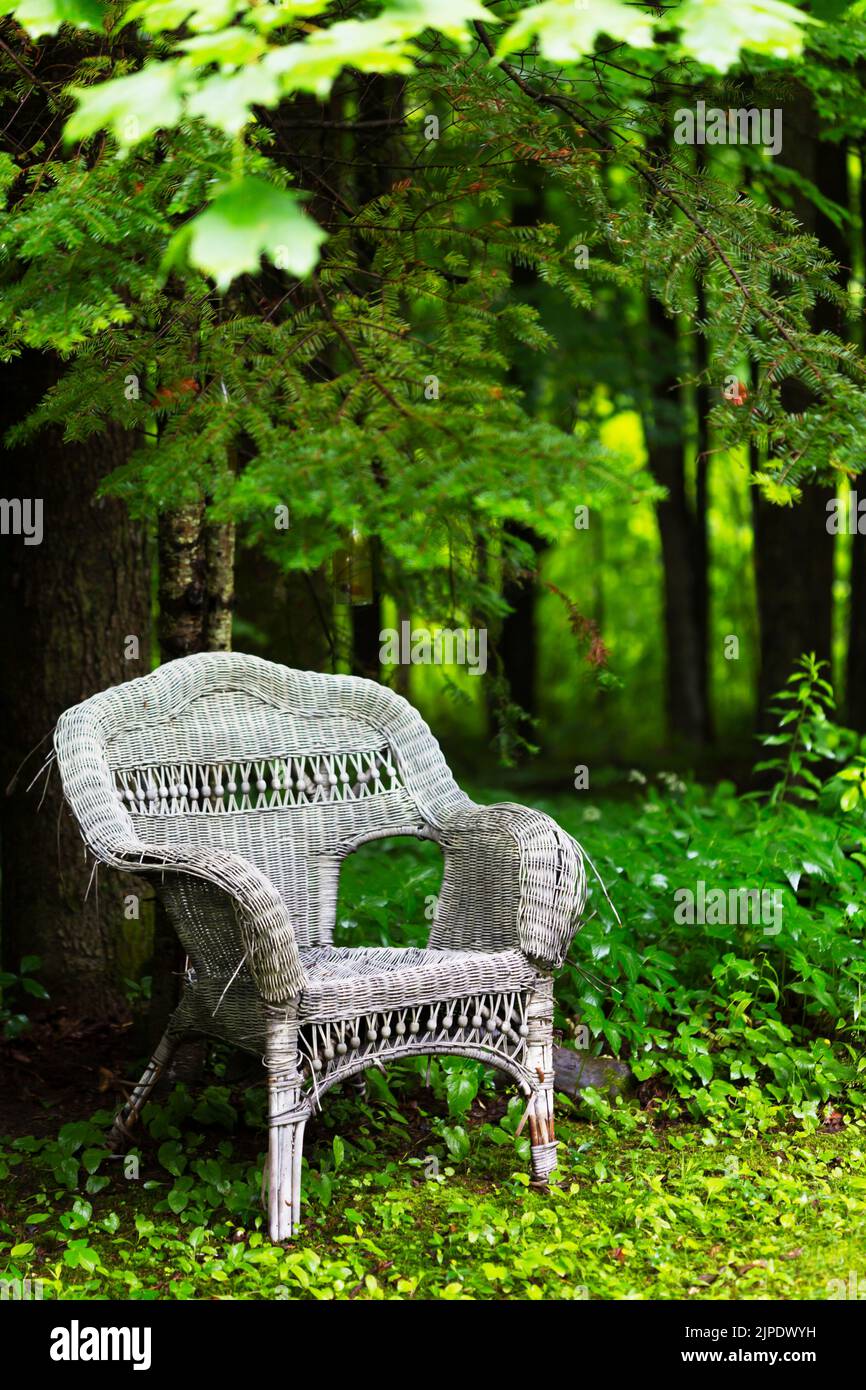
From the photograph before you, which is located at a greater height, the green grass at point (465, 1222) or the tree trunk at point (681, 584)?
the tree trunk at point (681, 584)

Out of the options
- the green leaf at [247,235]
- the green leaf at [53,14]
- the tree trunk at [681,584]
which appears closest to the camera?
the green leaf at [247,235]

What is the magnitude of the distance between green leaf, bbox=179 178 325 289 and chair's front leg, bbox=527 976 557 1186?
86.3 inches

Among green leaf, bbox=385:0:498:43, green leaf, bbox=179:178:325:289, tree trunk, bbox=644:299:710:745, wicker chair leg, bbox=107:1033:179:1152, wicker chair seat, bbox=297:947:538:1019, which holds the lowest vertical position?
wicker chair leg, bbox=107:1033:179:1152

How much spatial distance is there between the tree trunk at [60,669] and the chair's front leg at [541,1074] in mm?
1702

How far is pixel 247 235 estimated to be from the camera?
1470 millimetres

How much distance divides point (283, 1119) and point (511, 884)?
0.83m

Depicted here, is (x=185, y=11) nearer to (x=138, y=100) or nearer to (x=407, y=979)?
(x=138, y=100)

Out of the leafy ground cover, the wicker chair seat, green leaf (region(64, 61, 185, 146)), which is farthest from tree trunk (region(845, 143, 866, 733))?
green leaf (region(64, 61, 185, 146))

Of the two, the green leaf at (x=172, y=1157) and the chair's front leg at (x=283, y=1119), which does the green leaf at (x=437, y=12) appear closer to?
the chair's front leg at (x=283, y=1119)

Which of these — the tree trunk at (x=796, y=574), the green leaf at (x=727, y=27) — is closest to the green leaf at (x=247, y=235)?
the green leaf at (x=727, y=27)

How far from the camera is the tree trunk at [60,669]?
4.22 metres

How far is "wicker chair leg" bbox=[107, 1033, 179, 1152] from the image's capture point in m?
3.42

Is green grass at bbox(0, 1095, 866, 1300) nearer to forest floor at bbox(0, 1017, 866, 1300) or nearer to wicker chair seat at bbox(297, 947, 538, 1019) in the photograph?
forest floor at bbox(0, 1017, 866, 1300)

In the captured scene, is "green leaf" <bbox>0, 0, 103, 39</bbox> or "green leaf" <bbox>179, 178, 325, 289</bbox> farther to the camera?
"green leaf" <bbox>0, 0, 103, 39</bbox>
